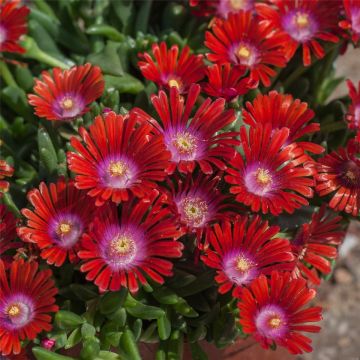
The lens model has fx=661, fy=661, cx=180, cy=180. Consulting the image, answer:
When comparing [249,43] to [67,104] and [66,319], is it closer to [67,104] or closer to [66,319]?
[67,104]

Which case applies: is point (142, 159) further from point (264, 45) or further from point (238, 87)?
point (264, 45)

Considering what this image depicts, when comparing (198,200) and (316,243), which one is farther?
(316,243)

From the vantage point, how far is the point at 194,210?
3.08 feet

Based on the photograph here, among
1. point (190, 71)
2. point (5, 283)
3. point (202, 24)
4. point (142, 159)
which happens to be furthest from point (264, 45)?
point (5, 283)

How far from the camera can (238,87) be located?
3.29 ft

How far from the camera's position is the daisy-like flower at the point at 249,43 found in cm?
111

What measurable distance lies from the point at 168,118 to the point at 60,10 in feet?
1.81

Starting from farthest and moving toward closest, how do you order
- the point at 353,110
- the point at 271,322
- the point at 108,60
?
the point at 108,60, the point at 353,110, the point at 271,322

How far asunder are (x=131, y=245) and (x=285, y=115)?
1.02ft

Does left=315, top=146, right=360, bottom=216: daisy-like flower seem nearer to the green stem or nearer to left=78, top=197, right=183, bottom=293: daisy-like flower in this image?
left=78, top=197, right=183, bottom=293: daisy-like flower

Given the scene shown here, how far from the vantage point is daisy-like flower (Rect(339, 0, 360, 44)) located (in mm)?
1114

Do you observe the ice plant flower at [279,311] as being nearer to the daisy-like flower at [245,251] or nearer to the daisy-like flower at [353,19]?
the daisy-like flower at [245,251]

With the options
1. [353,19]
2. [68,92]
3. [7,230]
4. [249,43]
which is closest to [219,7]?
[249,43]

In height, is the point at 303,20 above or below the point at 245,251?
above
